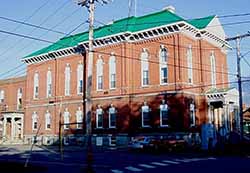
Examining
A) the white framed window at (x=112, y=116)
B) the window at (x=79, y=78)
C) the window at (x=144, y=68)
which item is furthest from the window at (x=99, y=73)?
the window at (x=144, y=68)

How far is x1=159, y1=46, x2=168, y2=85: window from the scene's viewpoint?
42.0 metres

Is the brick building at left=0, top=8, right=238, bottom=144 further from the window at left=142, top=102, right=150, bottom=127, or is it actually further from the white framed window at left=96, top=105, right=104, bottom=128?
the white framed window at left=96, top=105, right=104, bottom=128

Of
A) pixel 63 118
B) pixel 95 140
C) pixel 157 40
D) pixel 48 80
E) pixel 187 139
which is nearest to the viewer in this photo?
pixel 187 139

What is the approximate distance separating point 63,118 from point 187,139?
19.1 metres

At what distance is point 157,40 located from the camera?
1673 inches

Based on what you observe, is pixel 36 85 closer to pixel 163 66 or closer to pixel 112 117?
pixel 112 117

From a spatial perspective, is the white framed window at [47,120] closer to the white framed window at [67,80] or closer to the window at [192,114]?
the white framed window at [67,80]

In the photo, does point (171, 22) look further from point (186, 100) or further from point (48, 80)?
point (48, 80)

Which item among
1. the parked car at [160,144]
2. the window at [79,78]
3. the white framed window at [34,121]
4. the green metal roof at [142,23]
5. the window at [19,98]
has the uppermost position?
the green metal roof at [142,23]

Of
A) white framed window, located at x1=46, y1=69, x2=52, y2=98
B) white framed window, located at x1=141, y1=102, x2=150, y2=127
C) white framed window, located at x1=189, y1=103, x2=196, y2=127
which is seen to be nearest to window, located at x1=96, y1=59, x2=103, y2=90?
white framed window, located at x1=141, y1=102, x2=150, y2=127

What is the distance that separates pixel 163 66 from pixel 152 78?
72.1 inches

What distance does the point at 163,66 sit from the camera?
139 ft

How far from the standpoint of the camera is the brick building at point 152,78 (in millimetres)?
41156

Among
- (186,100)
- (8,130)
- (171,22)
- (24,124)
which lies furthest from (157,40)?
(8,130)
